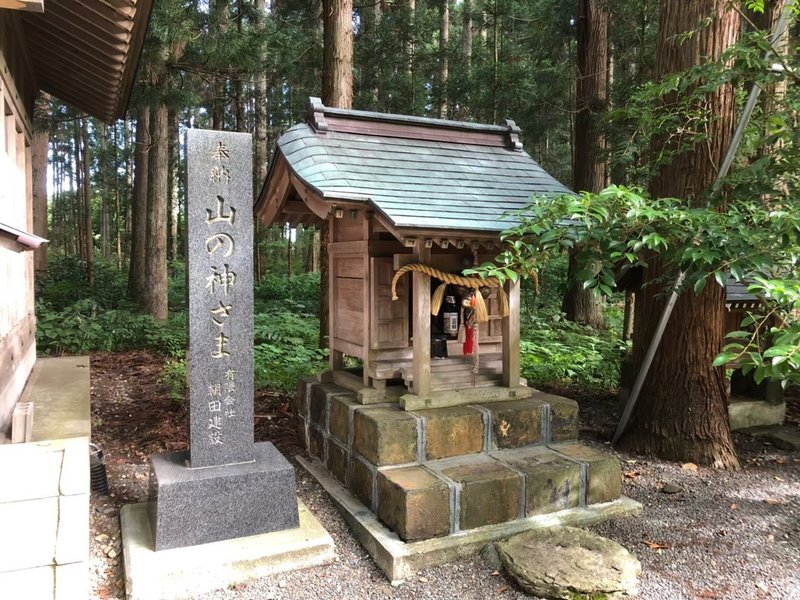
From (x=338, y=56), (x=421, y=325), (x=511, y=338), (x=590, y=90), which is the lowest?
(x=511, y=338)

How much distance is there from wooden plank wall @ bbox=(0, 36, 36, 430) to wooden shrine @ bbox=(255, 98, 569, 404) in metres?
2.58

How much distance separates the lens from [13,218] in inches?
235

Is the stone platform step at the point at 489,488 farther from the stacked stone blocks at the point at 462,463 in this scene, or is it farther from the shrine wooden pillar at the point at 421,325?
the shrine wooden pillar at the point at 421,325

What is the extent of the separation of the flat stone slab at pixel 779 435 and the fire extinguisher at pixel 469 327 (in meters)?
3.81

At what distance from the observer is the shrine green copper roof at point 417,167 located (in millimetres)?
4629

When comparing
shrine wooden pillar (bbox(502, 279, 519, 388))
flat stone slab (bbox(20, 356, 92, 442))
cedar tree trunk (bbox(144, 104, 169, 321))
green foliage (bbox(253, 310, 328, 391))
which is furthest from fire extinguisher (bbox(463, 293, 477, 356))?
cedar tree trunk (bbox(144, 104, 169, 321))

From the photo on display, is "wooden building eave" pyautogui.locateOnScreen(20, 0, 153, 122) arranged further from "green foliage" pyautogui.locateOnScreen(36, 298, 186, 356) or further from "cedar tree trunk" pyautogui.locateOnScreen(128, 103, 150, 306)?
"green foliage" pyautogui.locateOnScreen(36, 298, 186, 356)

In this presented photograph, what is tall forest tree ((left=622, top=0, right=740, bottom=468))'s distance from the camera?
546 centimetres

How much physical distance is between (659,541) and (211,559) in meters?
3.28

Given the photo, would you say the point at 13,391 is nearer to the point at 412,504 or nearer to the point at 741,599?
the point at 412,504

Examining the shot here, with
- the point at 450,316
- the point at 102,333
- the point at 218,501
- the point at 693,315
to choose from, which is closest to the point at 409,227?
the point at 450,316

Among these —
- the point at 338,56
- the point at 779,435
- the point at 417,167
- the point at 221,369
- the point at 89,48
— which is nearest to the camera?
the point at 221,369

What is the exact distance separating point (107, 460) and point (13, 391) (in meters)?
1.16

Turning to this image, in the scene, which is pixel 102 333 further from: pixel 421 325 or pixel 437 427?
pixel 437 427
